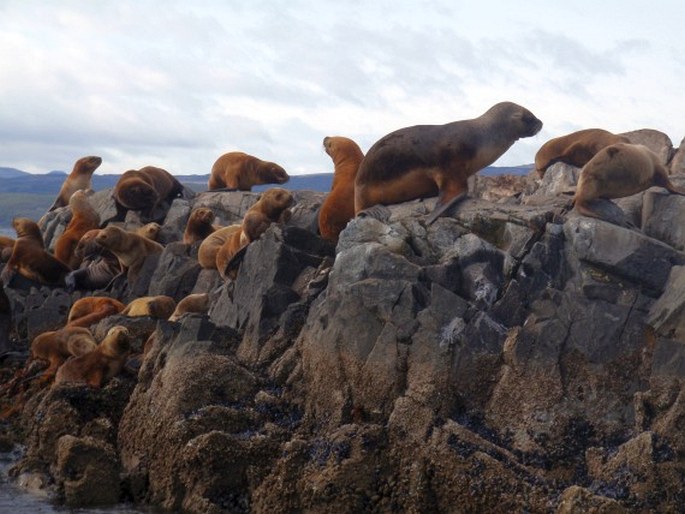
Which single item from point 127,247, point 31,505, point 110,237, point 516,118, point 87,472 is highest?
point 516,118

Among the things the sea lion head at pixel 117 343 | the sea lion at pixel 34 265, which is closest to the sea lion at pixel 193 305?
the sea lion head at pixel 117 343

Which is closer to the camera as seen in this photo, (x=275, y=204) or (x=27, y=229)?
(x=275, y=204)

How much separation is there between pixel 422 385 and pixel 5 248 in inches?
528

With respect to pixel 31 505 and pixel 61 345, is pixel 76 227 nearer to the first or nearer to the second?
pixel 61 345

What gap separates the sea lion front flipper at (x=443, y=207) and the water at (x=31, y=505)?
4474 millimetres

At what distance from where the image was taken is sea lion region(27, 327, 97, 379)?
15.1 meters

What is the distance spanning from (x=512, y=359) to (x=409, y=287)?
1.37 m

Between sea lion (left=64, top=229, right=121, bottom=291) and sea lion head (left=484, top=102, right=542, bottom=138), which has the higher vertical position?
sea lion head (left=484, top=102, right=542, bottom=138)

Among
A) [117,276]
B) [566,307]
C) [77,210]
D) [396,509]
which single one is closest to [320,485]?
[396,509]

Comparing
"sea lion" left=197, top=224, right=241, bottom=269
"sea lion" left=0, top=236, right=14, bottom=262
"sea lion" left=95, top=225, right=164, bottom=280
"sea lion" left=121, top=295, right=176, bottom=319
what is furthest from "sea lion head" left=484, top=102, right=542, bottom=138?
"sea lion" left=0, top=236, right=14, bottom=262

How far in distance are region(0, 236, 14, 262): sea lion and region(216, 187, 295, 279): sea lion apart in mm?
6862

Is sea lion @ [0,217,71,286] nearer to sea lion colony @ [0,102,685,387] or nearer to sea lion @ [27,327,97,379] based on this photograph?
sea lion colony @ [0,102,685,387]

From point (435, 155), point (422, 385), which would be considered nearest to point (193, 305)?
point (435, 155)

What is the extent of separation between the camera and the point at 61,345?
15320mm
